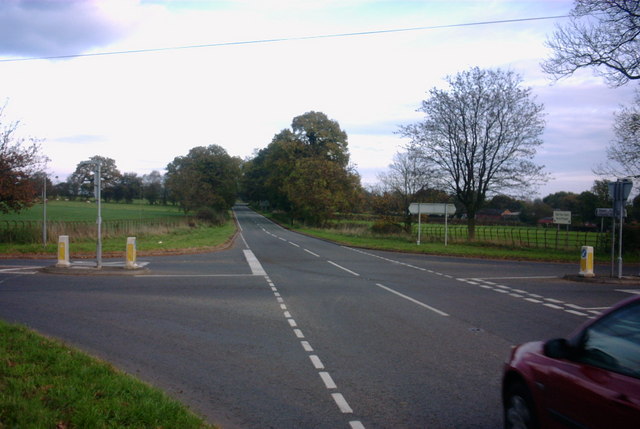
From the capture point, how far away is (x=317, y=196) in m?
61.4

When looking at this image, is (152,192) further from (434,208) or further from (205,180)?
(434,208)

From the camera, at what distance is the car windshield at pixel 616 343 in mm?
3436

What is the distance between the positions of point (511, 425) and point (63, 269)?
16696 mm

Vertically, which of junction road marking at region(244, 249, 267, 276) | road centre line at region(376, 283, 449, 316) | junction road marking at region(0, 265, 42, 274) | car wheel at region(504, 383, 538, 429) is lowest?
junction road marking at region(244, 249, 267, 276)

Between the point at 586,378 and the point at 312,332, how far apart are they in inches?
243

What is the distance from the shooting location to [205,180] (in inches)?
3014

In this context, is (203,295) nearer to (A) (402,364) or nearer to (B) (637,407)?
(A) (402,364)

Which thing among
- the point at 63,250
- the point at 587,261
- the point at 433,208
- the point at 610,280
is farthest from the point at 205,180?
the point at 610,280

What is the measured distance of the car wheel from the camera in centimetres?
427

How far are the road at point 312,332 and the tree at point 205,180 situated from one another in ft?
153

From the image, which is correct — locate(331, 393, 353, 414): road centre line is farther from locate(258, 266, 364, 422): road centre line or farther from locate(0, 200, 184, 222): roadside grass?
locate(0, 200, 184, 222): roadside grass

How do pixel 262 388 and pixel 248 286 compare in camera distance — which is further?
pixel 248 286

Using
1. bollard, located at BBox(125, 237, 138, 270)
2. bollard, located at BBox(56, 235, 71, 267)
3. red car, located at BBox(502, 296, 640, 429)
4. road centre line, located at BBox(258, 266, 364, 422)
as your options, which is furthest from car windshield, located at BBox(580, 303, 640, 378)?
bollard, located at BBox(56, 235, 71, 267)

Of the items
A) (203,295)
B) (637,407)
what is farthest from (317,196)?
(637,407)
